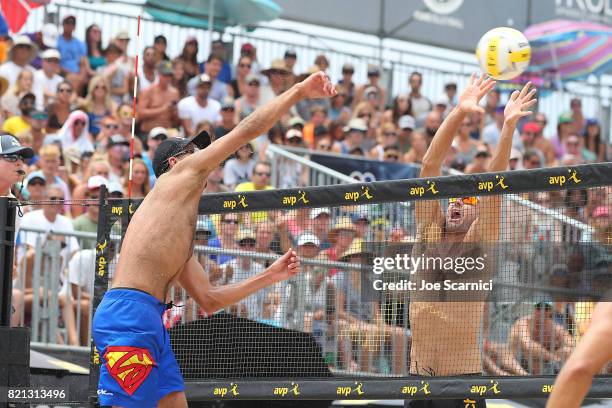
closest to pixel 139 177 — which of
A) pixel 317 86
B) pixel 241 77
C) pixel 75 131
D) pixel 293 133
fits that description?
pixel 75 131

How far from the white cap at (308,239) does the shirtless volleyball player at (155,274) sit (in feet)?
5.35

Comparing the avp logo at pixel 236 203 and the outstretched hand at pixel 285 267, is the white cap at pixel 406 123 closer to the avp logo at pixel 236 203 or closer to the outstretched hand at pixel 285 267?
the avp logo at pixel 236 203

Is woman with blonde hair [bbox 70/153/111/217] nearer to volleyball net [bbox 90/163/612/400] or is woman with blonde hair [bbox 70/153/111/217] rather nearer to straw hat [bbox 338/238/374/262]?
volleyball net [bbox 90/163/612/400]

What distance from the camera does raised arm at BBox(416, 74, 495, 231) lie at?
21.9 ft

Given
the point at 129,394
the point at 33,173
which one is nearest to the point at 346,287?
the point at 129,394

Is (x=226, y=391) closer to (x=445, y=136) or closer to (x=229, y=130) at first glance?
(x=445, y=136)

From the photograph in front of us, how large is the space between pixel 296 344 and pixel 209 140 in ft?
5.43

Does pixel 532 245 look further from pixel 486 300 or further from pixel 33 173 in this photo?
pixel 33 173

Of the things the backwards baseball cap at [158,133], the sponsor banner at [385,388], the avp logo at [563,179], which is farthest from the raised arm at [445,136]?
the backwards baseball cap at [158,133]

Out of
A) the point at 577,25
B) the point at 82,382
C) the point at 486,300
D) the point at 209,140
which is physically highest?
the point at 577,25

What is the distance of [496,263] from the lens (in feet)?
22.1

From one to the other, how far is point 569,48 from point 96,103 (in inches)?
358

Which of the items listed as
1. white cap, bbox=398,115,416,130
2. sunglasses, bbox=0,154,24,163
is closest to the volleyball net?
sunglasses, bbox=0,154,24,163

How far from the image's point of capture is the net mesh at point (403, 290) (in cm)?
669
